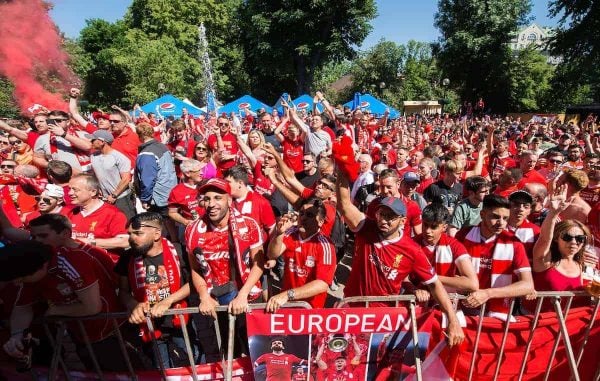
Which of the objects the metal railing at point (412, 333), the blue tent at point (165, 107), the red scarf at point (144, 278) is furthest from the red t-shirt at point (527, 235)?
the blue tent at point (165, 107)

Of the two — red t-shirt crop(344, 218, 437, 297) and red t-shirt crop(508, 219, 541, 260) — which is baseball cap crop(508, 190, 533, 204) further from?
red t-shirt crop(344, 218, 437, 297)

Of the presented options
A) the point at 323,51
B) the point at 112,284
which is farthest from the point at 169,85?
the point at 112,284

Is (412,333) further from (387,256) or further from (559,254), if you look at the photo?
(559,254)

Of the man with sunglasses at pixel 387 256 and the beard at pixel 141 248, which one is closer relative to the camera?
the man with sunglasses at pixel 387 256

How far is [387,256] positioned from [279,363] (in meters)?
1.16

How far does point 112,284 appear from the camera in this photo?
134 inches

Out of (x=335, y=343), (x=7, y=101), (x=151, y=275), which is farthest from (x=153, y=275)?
(x=7, y=101)

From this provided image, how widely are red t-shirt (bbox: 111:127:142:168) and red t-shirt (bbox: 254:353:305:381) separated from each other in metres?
4.57

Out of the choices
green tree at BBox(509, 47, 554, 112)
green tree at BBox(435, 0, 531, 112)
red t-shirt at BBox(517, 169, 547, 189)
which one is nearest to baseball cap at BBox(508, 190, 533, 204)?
red t-shirt at BBox(517, 169, 547, 189)

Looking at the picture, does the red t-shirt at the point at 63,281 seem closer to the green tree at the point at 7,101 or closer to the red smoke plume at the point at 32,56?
the red smoke plume at the point at 32,56

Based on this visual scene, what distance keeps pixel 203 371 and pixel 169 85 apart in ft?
99.4

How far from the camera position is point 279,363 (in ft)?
10.3

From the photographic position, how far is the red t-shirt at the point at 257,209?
14.7 feet

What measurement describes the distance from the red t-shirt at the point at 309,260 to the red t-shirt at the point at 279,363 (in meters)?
0.53
